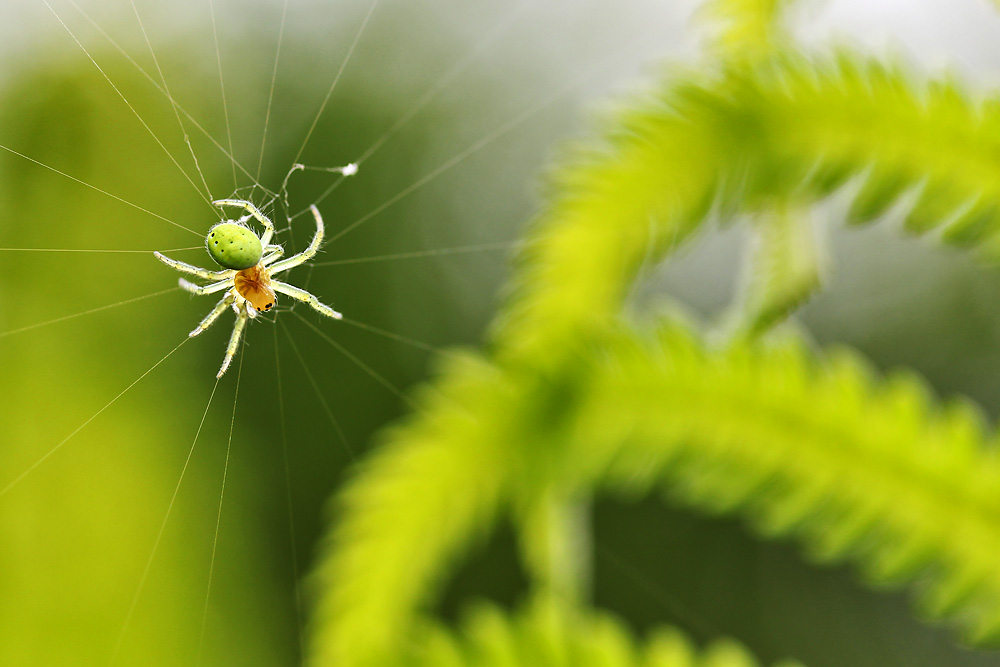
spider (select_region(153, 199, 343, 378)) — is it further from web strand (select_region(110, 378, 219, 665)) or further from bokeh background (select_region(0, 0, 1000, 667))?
web strand (select_region(110, 378, 219, 665))

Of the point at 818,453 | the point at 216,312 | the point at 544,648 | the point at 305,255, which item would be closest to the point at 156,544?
the point at 216,312

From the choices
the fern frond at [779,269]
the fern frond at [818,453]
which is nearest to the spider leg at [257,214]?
the fern frond at [818,453]

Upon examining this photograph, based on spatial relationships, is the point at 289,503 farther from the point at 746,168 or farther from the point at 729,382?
the point at 746,168

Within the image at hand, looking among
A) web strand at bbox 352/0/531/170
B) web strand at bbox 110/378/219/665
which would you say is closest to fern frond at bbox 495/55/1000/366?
web strand at bbox 110/378/219/665

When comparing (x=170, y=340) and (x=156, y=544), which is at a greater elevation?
(x=170, y=340)

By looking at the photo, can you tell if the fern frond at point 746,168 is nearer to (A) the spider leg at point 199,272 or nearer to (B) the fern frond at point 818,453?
(B) the fern frond at point 818,453

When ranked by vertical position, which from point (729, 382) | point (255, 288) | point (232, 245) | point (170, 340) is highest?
point (170, 340)

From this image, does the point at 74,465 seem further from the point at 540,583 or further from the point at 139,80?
the point at 540,583
